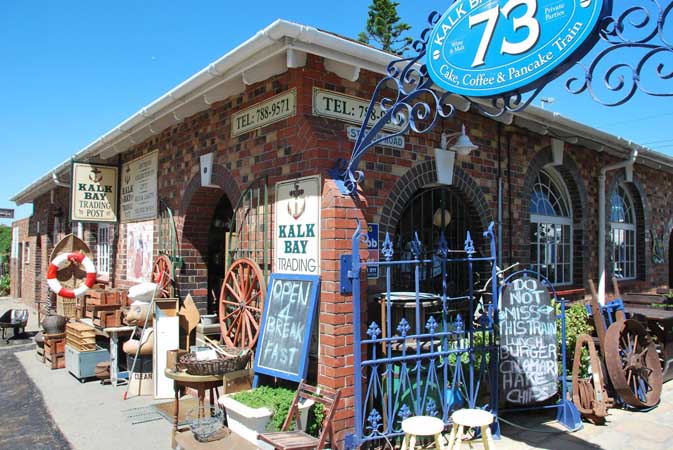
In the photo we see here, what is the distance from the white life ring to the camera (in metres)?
7.99

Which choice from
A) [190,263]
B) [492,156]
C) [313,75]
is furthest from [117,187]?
[492,156]

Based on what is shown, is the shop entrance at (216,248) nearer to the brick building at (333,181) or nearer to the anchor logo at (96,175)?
the brick building at (333,181)

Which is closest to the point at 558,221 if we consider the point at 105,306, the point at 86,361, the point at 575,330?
the point at 575,330

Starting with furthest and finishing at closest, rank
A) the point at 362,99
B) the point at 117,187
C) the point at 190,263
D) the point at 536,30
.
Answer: the point at 117,187
the point at 190,263
the point at 362,99
the point at 536,30

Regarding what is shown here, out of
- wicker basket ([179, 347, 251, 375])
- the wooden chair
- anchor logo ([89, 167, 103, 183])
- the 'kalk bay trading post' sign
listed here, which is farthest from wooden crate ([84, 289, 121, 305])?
the wooden chair

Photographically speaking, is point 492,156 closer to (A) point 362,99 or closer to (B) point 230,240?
(A) point 362,99

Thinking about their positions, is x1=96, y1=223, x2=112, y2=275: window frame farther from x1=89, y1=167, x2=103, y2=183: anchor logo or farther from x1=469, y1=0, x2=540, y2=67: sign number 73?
x1=469, y1=0, x2=540, y2=67: sign number 73

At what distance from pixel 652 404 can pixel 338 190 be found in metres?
4.48

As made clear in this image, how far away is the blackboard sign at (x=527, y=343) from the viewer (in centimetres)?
508

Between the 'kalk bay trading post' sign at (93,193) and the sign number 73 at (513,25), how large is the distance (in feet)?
24.7

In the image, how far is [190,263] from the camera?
23.5ft

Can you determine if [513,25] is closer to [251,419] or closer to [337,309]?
[337,309]

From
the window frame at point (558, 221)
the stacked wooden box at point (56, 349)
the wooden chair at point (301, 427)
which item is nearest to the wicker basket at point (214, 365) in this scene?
the wooden chair at point (301, 427)

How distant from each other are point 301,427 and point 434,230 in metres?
3.14
